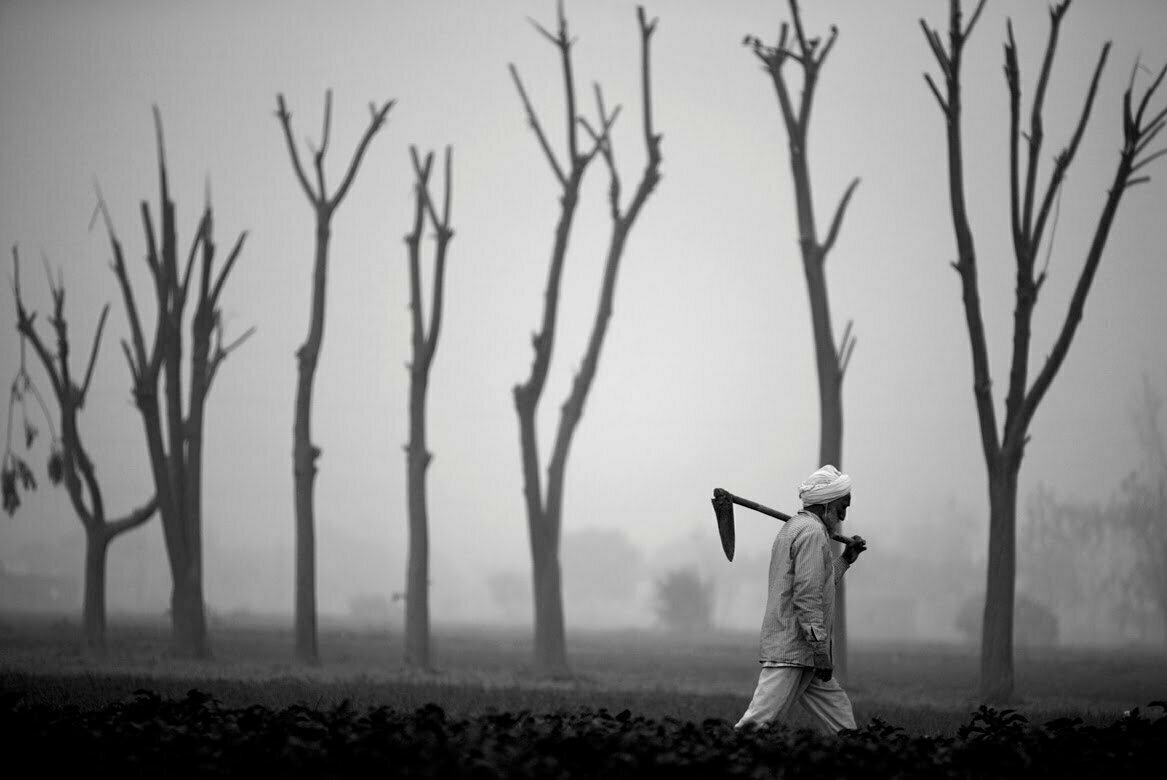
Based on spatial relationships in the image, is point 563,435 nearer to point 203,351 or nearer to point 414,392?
point 414,392

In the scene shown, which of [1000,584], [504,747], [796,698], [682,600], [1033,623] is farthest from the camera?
[682,600]

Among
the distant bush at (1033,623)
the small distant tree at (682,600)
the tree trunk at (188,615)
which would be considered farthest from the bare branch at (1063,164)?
the small distant tree at (682,600)

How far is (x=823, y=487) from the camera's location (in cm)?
903

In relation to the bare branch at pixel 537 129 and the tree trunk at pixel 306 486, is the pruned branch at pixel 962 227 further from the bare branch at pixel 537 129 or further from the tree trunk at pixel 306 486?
the tree trunk at pixel 306 486

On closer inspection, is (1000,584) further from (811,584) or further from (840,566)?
(811,584)

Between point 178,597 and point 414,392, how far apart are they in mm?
6195

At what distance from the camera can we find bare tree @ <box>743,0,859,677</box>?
66.3 feet

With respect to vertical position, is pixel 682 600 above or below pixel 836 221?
below

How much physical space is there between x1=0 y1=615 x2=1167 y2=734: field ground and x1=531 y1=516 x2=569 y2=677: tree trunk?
1.61 ft

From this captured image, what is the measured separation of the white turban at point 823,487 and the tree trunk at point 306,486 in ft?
52.0

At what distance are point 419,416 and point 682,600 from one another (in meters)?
45.2

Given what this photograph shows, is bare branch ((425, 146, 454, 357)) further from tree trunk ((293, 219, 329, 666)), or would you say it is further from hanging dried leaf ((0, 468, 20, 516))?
hanging dried leaf ((0, 468, 20, 516))

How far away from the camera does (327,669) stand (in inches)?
830

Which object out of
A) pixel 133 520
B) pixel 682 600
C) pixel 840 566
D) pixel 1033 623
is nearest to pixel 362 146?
pixel 133 520
